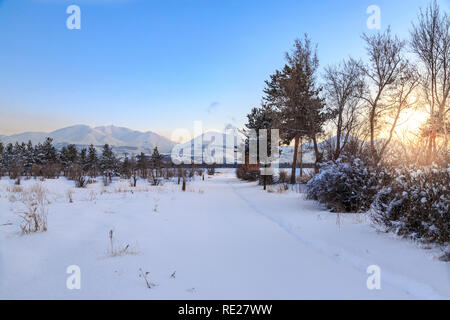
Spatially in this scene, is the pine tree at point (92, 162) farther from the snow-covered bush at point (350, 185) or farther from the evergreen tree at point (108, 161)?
the snow-covered bush at point (350, 185)

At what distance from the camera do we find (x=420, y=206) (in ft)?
13.2

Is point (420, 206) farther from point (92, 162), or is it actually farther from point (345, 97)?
point (92, 162)

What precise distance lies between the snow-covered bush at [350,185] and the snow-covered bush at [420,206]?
70.3 inches

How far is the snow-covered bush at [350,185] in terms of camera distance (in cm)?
682

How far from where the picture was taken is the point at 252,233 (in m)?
5.08

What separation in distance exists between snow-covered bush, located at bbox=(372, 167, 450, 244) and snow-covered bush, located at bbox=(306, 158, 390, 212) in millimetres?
1786

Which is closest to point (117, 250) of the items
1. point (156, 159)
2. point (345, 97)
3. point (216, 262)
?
point (216, 262)

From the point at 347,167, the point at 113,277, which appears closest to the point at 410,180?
the point at 347,167

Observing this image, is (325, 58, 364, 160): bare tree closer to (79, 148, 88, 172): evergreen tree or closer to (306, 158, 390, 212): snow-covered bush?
(306, 158, 390, 212): snow-covered bush

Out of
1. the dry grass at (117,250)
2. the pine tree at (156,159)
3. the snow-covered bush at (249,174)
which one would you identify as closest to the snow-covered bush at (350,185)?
the dry grass at (117,250)

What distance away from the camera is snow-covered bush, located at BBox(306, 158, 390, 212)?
6.82m

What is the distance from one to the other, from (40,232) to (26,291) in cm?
241

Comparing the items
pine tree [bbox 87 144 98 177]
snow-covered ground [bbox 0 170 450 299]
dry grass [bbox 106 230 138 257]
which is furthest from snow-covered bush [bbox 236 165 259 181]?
pine tree [bbox 87 144 98 177]

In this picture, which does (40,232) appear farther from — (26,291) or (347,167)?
(347,167)
